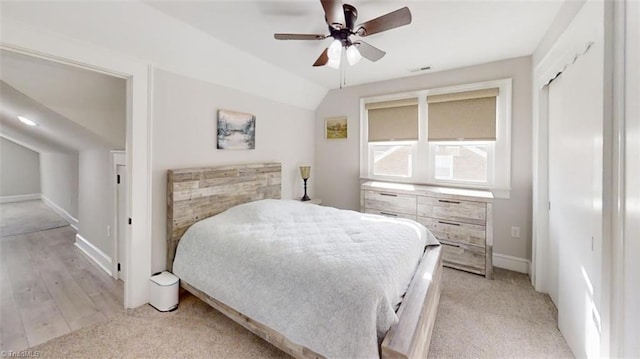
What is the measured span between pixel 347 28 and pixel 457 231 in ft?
8.42

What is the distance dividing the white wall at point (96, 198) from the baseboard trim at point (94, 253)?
1.8 inches

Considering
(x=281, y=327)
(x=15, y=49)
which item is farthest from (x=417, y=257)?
(x=15, y=49)

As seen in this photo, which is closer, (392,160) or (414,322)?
(414,322)

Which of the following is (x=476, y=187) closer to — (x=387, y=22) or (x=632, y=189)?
(x=632, y=189)

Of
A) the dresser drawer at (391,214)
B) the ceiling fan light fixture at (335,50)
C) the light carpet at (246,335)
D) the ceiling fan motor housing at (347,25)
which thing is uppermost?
the ceiling fan motor housing at (347,25)

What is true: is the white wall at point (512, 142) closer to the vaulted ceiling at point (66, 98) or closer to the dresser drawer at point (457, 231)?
the dresser drawer at point (457, 231)

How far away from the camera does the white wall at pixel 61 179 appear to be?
4.65m

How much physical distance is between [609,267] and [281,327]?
1.75m

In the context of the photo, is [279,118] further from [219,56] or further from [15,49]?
[15,49]

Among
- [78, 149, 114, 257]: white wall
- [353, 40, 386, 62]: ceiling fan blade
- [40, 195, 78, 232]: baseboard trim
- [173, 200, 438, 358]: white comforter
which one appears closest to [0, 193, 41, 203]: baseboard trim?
[40, 195, 78, 232]: baseboard trim

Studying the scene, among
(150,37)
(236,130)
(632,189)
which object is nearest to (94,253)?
(236,130)

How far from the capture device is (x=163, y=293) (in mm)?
2229

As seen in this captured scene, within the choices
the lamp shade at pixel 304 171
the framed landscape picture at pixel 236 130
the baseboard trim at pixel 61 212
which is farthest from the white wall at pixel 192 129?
the baseboard trim at pixel 61 212

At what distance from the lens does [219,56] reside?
8.75 ft
